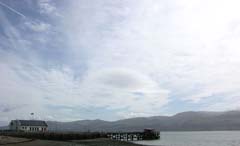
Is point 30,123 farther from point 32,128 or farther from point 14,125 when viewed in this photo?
point 14,125

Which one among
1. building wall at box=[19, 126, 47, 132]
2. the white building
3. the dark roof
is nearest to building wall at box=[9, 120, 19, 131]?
the white building

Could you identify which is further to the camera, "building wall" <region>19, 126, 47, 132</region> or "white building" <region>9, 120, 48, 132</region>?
"white building" <region>9, 120, 48, 132</region>

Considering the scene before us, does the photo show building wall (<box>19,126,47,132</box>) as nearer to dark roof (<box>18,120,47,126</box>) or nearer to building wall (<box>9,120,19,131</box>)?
dark roof (<box>18,120,47,126</box>)

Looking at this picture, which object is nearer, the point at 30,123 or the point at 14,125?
the point at 30,123

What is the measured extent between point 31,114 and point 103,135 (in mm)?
36449

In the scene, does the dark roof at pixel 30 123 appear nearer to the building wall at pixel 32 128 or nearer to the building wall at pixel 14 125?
the building wall at pixel 32 128

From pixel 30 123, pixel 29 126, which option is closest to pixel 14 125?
pixel 30 123

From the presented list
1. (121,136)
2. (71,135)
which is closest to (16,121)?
(121,136)

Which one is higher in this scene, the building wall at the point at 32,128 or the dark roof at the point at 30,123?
the dark roof at the point at 30,123

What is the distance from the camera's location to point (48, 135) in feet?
229

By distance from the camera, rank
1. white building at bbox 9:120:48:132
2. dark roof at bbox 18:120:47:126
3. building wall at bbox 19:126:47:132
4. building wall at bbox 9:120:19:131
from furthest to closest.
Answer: building wall at bbox 9:120:19:131, dark roof at bbox 18:120:47:126, white building at bbox 9:120:48:132, building wall at bbox 19:126:47:132

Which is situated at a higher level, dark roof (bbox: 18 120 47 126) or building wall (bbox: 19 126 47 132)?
dark roof (bbox: 18 120 47 126)

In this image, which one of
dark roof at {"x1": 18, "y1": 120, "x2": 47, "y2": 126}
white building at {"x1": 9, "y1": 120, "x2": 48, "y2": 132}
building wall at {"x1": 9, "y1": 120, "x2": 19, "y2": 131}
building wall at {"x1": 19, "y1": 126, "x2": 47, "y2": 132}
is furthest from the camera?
building wall at {"x1": 9, "y1": 120, "x2": 19, "y2": 131}

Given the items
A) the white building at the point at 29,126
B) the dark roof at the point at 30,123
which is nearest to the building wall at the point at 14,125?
the white building at the point at 29,126
